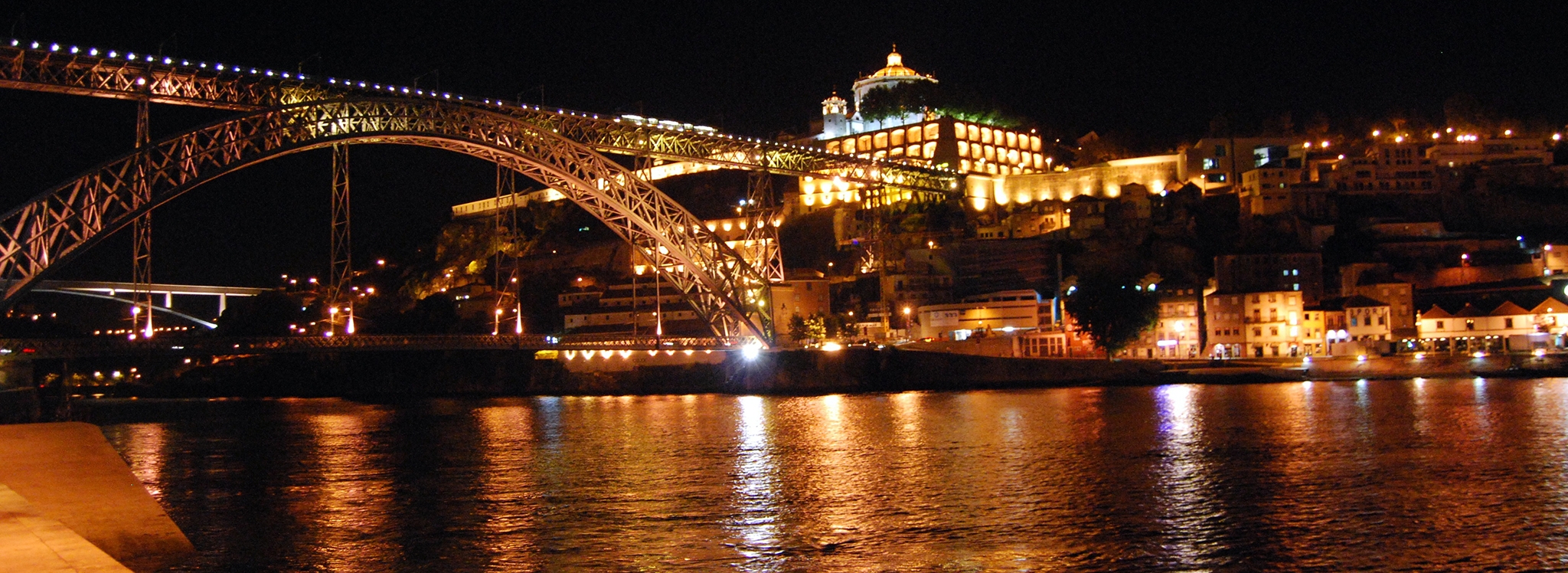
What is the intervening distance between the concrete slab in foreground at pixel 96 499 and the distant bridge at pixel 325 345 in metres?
23.3

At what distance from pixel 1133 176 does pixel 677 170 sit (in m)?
34.1

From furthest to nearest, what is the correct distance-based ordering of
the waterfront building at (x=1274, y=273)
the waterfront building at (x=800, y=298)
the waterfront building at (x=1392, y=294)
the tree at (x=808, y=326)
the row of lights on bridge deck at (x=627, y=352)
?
the waterfront building at (x=800, y=298), the waterfront building at (x=1274, y=273), the tree at (x=808, y=326), the waterfront building at (x=1392, y=294), the row of lights on bridge deck at (x=627, y=352)

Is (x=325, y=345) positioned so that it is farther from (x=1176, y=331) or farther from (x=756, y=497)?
(x=1176, y=331)

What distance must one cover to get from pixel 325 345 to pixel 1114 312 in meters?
33.6

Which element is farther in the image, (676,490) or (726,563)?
(676,490)

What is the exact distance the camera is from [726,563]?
523 inches

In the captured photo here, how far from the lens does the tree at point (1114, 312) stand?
5438cm

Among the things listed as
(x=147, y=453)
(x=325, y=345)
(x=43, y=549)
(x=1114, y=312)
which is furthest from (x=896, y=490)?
(x=1114, y=312)

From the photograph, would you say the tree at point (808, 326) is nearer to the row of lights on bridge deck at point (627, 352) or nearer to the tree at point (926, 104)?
the row of lights on bridge deck at point (627, 352)

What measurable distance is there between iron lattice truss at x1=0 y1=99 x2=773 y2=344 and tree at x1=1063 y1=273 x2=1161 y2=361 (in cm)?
1595

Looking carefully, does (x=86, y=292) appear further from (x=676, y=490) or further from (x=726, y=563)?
(x=726, y=563)

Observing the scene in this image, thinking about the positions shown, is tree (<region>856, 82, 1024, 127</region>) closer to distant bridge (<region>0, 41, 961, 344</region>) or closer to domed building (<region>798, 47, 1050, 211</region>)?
domed building (<region>798, 47, 1050, 211</region>)

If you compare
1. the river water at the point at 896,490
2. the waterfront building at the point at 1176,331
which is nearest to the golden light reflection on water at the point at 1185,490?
the river water at the point at 896,490

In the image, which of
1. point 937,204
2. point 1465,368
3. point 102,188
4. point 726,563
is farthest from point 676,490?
point 937,204
